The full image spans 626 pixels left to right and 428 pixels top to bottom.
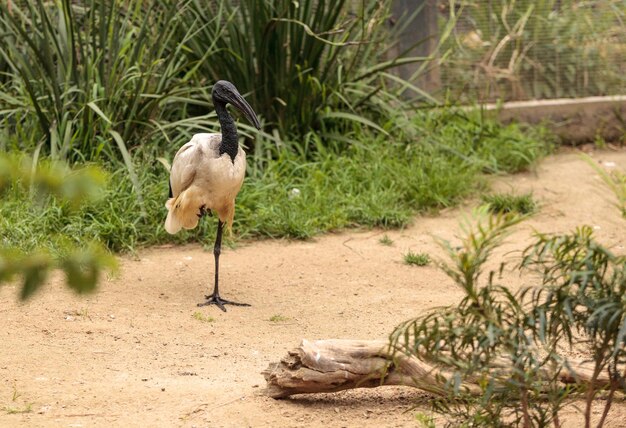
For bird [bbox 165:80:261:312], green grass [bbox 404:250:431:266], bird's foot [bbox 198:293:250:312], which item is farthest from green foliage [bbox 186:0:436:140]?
bird's foot [bbox 198:293:250:312]

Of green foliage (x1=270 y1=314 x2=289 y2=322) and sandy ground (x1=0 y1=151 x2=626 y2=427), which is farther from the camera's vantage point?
green foliage (x1=270 y1=314 x2=289 y2=322)

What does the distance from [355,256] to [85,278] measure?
457 centimetres

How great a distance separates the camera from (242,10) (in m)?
7.24

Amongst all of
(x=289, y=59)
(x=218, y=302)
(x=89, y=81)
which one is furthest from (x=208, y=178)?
(x=289, y=59)

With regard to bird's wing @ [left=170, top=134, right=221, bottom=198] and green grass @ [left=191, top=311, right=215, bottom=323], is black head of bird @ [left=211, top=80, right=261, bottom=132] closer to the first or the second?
bird's wing @ [left=170, top=134, right=221, bottom=198]

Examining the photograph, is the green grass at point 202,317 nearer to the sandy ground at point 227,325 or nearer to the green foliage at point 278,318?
the sandy ground at point 227,325

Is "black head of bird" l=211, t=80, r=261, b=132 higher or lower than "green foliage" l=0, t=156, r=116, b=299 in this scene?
lower

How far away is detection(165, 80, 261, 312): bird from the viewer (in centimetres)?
531

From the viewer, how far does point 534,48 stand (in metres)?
8.56

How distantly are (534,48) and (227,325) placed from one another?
4702mm

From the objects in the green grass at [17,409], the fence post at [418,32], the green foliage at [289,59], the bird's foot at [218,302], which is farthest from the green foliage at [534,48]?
the green grass at [17,409]

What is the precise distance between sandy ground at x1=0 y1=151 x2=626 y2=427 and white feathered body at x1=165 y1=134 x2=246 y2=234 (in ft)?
1.61

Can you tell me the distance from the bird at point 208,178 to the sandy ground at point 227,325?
1.17 feet

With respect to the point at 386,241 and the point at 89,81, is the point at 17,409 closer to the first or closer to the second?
the point at 386,241
